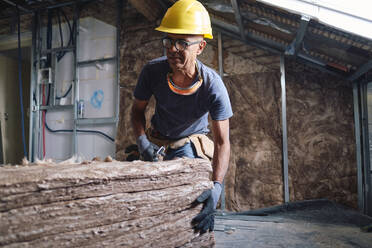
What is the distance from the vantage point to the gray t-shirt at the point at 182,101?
160cm

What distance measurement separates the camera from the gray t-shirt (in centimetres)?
160

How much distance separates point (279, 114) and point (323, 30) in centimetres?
125

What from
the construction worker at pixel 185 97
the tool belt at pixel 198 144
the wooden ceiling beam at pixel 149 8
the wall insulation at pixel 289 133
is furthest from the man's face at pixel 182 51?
the wall insulation at pixel 289 133

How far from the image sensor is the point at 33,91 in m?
4.20

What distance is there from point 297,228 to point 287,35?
186cm

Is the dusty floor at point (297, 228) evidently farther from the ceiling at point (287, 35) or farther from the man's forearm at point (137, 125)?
the ceiling at point (287, 35)

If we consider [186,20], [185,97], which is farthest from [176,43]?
[185,97]

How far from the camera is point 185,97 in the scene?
1642mm

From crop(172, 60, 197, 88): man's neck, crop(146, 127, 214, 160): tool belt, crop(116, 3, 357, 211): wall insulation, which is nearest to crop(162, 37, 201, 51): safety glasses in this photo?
crop(172, 60, 197, 88): man's neck

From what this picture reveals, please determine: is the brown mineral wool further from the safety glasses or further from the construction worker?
the safety glasses

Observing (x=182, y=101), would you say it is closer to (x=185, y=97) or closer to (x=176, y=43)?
(x=185, y=97)

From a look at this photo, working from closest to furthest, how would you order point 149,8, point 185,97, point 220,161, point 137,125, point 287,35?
point 220,161 → point 185,97 → point 137,125 → point 287,35 → point 149,8

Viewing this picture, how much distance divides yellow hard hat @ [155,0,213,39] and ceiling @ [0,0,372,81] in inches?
32.2

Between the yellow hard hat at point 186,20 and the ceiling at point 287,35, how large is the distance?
0.82 metres
